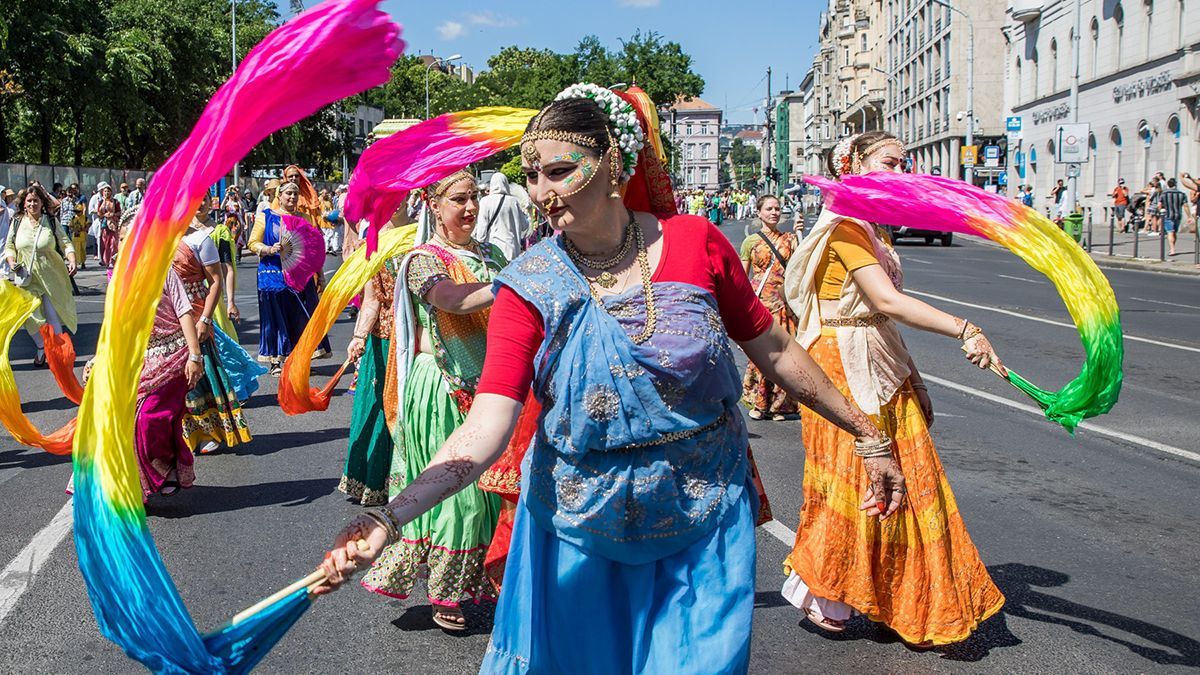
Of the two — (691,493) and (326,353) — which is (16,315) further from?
(326,353)

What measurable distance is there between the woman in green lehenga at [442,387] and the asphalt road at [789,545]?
19cm

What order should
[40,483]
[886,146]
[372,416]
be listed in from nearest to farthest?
[886,146]
[372,416]
[40,483]

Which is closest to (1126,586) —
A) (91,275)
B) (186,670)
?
(186,670)

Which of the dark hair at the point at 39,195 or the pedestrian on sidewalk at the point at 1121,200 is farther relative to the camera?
the pedestrian on sidewalk at the point at 1121,200

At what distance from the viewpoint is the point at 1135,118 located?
3978cm

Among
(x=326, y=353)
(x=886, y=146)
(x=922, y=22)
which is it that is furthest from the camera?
(x=922, y=22)

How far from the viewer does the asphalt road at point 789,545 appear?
454 centimetres

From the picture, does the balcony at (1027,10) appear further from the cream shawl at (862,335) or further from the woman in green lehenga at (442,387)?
the woman in green lehenga at (442,387)

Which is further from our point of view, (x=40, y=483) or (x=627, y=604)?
(x=40, y=483)

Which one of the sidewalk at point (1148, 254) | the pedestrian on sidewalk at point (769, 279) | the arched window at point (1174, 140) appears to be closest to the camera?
the pedestrian on sidewalk at point (769, 279)

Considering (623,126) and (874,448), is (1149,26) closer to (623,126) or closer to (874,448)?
(874,448)

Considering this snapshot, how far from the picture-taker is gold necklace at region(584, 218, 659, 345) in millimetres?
2842

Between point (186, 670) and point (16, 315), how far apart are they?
201 inches

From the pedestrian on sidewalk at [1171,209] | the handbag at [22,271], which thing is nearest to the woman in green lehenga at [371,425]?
the handbag at [22,271]
